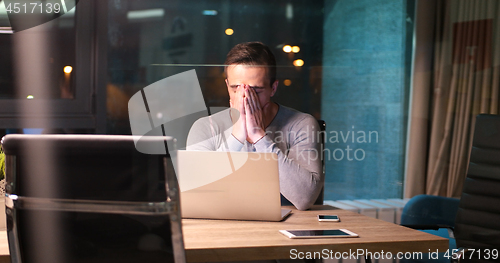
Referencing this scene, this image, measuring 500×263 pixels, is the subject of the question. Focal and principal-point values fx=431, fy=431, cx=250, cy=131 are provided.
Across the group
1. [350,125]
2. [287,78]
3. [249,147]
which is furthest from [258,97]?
[350,125]

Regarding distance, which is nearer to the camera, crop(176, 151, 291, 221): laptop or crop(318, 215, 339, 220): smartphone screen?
crop(176, 151, 291, 221): laptop

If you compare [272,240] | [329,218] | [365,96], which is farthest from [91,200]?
[365,96]

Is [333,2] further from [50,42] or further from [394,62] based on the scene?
[50,42]

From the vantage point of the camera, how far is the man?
1.56 meters

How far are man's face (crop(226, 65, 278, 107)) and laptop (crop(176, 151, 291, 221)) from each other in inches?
33.0

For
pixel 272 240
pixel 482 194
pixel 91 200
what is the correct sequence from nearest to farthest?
pixel 91 200, pixel 272 240, pixel 482 194

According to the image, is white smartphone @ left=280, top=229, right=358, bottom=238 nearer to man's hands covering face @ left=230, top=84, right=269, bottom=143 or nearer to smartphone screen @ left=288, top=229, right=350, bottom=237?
smartphone screen @ left=288, top=229, right=350, bottom=237

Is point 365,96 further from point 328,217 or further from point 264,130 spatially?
point 328,217

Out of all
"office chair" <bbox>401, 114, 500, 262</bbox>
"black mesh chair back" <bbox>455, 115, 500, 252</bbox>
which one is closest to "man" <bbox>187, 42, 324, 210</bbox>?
"office chair" <bbox>401, 114, 500, 262</bbox>

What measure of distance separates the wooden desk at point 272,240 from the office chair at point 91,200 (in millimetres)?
181

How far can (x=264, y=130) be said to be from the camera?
6.17ft

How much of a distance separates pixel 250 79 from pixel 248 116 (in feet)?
1.07

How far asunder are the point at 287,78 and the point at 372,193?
102 centimetres

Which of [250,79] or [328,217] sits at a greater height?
[250,79]
